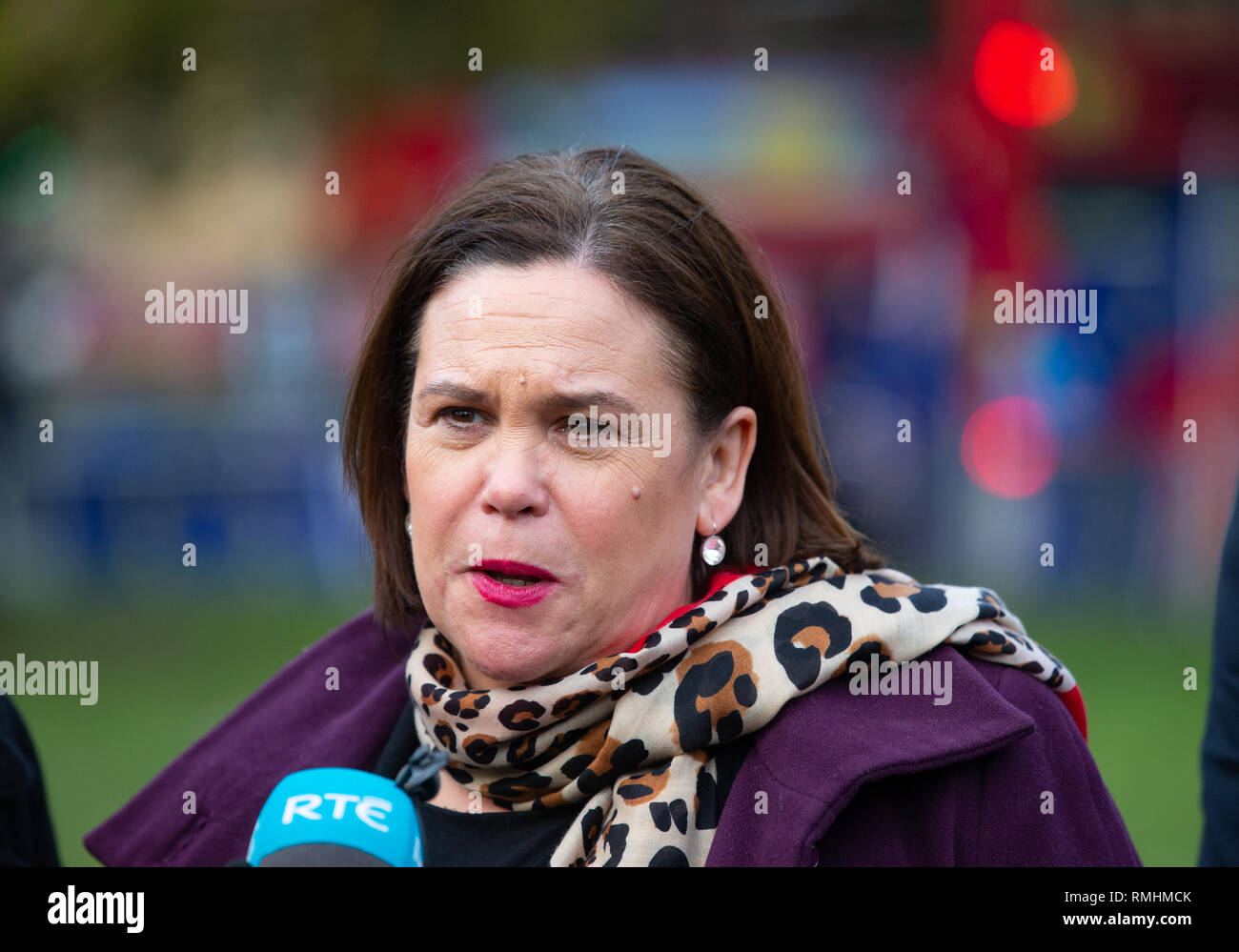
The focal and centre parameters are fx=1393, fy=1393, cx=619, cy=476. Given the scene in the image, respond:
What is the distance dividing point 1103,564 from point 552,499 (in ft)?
33.4

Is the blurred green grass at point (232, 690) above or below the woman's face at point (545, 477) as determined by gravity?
below

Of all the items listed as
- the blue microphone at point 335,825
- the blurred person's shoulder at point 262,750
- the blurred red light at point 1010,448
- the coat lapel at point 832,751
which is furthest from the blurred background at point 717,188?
the blue microphone at point 335,825

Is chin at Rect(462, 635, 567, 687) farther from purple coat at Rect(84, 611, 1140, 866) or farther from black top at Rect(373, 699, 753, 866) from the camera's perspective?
purple coat at Rect(84, 611, 1140, 866)

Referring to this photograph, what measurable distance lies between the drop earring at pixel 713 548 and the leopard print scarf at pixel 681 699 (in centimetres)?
11

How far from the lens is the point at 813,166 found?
15.4m

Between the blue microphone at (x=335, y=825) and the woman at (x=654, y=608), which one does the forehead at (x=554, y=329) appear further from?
the blue microphone at (x=335, y=825)

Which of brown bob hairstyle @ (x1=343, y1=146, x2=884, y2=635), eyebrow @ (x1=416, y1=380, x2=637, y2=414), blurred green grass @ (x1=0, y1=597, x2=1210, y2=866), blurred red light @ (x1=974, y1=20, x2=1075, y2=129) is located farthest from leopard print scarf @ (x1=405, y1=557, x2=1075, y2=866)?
blurred red light @ (x1=974, y1=20, x2=1075, y2=129)

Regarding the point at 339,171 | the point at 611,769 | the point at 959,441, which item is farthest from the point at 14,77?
the point at 611,769

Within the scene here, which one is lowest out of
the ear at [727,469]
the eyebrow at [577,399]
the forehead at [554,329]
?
the ear at [727,469]

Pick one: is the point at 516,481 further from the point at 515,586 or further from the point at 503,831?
the point at 503,831

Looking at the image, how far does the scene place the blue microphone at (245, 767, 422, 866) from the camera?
81.3 inches

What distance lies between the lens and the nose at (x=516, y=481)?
2490 millimetres

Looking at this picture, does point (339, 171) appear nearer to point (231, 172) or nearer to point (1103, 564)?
point (231, 172)

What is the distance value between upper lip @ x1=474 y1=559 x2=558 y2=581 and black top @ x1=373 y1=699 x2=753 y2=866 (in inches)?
17.2
